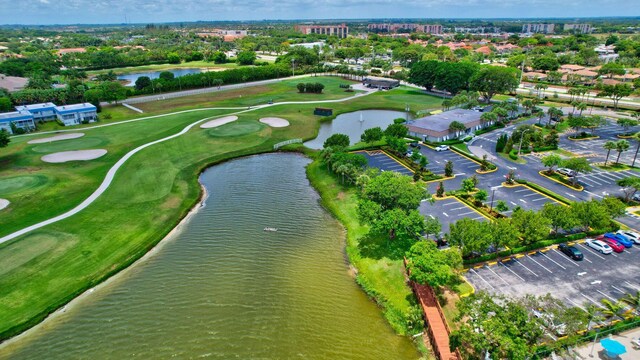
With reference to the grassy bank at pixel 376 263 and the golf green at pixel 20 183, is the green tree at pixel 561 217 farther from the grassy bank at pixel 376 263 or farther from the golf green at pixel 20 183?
the golf green at pixel 20 183

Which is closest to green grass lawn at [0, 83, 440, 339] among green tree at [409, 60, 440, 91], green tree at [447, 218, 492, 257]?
green tree at [447, 218, 492, 257]

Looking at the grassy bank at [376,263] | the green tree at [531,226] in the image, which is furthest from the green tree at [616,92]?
the grassy bank at [376,263]

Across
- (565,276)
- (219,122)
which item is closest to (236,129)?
(219,122)

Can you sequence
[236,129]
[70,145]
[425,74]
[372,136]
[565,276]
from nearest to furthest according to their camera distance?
[565,276], [372,136], [70,145], [236,129], [425,74]

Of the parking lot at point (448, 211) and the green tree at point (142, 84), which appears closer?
the parking lot at point (448, 211)

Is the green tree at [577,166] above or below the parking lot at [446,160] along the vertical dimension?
above

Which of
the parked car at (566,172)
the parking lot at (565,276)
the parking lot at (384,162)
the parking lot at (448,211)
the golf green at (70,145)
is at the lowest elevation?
the parking lot at (565,276)

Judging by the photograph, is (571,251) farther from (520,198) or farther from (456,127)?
(456,127)
